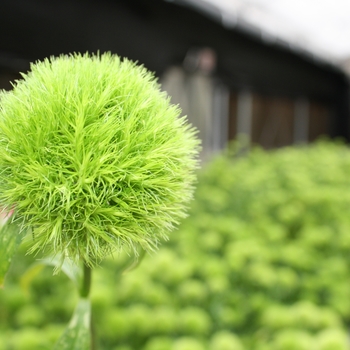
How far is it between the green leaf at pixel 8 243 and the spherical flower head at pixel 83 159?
1.2 inches

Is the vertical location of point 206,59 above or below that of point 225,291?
above

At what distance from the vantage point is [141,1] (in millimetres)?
2934

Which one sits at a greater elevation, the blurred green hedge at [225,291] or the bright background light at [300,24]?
the bright background light at [300,24]

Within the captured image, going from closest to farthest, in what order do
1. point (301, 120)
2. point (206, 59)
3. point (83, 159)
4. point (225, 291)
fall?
point (83, 159)
point (225, 291)
point (206, 59)
point (301, 120)

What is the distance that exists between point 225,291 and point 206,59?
10.3 feet

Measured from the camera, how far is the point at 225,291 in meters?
1.02

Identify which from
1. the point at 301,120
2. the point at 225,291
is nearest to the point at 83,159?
the point at 225,291

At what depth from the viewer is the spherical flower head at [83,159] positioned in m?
0.25

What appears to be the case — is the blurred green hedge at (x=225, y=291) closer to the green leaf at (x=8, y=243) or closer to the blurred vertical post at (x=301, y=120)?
the green leaf at (x=8, y=243)

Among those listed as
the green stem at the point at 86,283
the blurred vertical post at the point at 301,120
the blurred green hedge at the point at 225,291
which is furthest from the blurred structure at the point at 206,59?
the green stem at the point at 86,283

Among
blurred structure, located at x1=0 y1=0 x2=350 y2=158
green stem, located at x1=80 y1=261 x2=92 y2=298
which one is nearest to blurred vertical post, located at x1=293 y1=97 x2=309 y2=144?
blurred structure, located at x1=0 y1=0 x2=350 y2=158

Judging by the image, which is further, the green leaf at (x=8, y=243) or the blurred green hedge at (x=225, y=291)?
the blurred green hedge at (x=225, y=291)

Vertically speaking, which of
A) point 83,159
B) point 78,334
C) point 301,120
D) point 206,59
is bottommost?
point 78,334

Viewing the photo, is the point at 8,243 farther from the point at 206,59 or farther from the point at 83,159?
the point at 206,59
